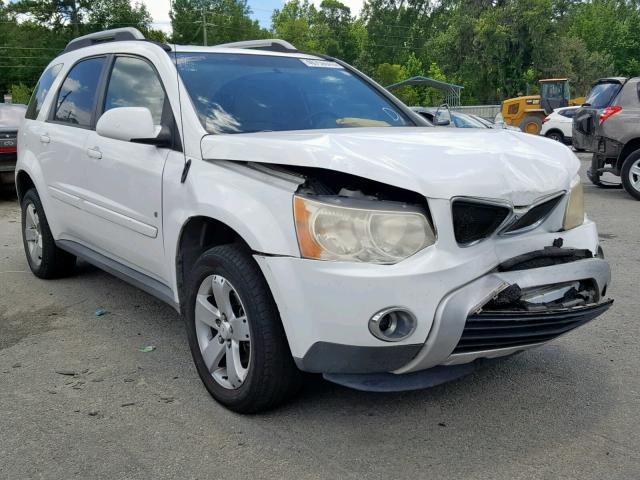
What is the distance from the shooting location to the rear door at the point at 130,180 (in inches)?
144

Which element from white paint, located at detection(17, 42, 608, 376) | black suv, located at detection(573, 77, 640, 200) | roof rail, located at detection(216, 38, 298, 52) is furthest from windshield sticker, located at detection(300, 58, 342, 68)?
black suv, located at detection(573, 77, 640, 200)

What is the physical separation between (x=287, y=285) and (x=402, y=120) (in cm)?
199

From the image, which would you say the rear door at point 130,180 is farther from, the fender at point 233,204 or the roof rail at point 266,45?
the roof rail at point 266,45

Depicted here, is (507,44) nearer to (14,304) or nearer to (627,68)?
(627,68)

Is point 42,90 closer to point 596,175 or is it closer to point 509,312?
point 509,312

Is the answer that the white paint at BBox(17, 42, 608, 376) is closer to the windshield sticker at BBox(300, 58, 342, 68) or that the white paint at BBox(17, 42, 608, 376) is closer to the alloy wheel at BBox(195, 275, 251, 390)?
the alloy wheel at BBox(195, 275, 251, 390)

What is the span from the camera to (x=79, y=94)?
192 inches

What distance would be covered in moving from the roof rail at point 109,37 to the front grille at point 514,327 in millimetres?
2958

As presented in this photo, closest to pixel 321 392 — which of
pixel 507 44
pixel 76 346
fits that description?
pixel 76 346

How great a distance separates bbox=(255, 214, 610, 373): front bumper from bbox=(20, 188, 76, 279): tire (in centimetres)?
319

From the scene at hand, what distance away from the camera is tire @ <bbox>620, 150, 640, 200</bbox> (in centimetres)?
1017

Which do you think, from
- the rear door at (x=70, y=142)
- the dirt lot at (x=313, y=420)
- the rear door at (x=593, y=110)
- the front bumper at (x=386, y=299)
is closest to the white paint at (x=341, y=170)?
the front bumper at (x=386, y=299)

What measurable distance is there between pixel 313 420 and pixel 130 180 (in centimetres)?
174

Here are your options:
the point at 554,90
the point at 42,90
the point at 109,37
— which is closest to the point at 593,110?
the point at 109,37
